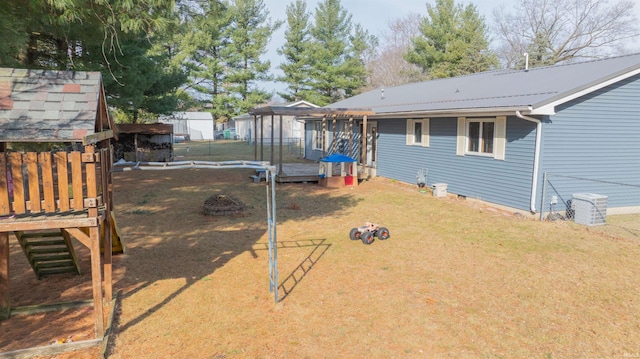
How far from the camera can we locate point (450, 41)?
40188 mm

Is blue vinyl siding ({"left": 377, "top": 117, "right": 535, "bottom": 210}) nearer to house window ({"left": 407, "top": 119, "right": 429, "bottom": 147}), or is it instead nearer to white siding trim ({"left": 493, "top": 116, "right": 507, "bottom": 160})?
white siding trim ({"left": 493, "top": 116, "right": 507, "bottom": 160})

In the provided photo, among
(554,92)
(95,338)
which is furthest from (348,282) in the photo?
(554,92)

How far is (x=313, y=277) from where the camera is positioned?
285 inches

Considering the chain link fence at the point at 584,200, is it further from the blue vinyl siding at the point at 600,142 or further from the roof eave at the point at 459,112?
the roof eave at the point at 459,112

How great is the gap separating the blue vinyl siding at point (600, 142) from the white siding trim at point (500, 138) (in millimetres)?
1179

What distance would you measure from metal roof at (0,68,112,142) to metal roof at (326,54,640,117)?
9.90 meters

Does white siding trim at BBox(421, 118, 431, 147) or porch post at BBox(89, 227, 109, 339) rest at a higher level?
white siding trim at BBox(421, 118, 431, 147)

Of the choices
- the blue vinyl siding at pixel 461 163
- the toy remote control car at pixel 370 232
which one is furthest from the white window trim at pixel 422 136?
the toy remote control car at pixel 370 232

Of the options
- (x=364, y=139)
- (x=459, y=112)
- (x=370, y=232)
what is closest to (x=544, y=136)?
(x=459, y=112)

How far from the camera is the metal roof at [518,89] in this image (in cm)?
1102

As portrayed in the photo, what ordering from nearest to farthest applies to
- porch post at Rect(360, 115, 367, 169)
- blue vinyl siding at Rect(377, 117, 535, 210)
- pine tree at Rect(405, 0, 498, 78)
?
blue vinyl siding at Rect(377, 117, 535, 210)
porch post at Rect(360, 115, 367, 169)
pine tree at Rect(405, 0, 498, 78)

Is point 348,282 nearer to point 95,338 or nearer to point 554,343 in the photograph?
point 554,343

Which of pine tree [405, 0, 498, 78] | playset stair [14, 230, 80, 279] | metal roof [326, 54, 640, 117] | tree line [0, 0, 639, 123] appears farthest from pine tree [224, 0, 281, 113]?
playset stair [14, 230, 80, 279]

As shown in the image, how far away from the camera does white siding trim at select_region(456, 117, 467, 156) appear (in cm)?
1395
